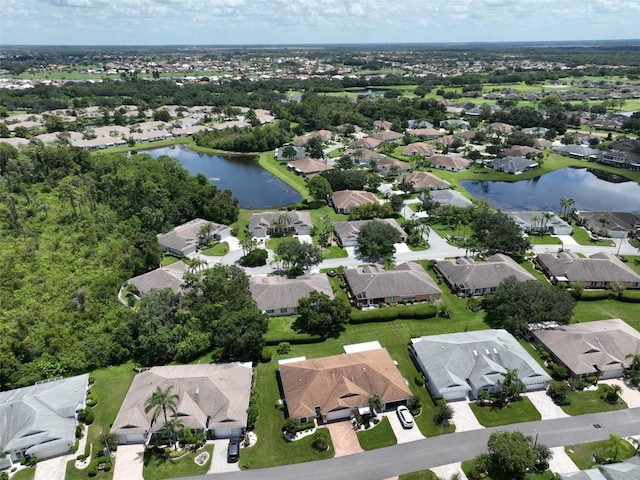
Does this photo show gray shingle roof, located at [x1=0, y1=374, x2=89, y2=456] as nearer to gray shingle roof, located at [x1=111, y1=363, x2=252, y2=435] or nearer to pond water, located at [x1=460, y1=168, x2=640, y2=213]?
gray shingle roof, located at [x1=111, y1=363, x2=252, y2=435]

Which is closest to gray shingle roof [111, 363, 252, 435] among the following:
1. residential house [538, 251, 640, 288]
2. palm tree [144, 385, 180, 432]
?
palm tree [144, 385, 180, 432]

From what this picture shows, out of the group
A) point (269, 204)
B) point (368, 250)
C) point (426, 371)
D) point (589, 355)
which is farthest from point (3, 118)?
point (589, 355)

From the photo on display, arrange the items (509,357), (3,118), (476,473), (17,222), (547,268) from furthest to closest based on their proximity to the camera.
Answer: (3,118) → (17,222) → (547,268) → (509,357) → (476,473)

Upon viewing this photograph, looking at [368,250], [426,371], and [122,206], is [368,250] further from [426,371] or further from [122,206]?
[122,206]

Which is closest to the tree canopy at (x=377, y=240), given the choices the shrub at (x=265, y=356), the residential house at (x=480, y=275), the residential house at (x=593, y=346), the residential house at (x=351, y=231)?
the residential house at (x=351, y=231)

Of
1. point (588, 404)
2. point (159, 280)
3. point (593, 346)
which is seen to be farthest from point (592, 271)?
point (159, 280)

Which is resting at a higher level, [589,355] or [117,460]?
[589,355]

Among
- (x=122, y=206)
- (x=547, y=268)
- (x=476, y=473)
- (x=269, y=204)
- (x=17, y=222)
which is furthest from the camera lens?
(x=269, y=204)
